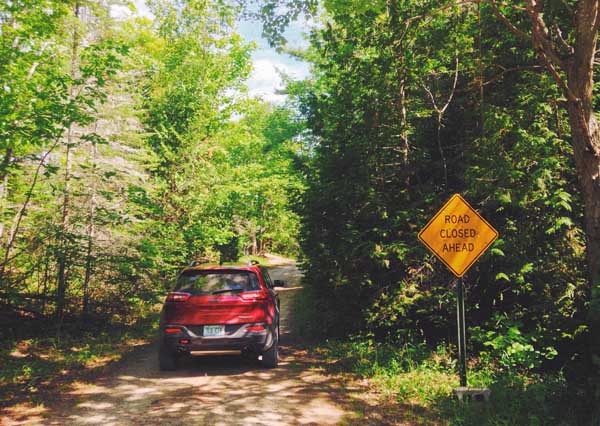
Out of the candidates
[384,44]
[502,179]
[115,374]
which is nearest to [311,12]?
[384,44]

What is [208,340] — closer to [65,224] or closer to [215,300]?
[215,300]

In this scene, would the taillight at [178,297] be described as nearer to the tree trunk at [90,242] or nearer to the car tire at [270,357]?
the car tire at [270,357]

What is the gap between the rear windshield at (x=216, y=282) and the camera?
7.55 m

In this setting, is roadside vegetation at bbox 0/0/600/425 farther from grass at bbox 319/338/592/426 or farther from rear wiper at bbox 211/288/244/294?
rear wiper at bbox 211/288/244/294

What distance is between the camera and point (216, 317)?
7305mm

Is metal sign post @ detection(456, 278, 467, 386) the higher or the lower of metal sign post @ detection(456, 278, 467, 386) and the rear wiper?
the lower

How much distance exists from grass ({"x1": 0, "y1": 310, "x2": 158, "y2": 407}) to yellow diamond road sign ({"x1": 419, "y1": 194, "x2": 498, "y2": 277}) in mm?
6396

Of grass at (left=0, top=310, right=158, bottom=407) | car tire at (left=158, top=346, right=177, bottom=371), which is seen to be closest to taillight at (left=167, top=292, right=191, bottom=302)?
car tire at (left=158, top=346, right=177, bottom=371)

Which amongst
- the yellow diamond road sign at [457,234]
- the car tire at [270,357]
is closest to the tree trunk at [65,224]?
the car tire at [270,357]

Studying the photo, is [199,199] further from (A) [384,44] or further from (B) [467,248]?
(B) [467,248]

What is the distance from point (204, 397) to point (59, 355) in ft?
15.5

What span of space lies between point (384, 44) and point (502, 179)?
321cm

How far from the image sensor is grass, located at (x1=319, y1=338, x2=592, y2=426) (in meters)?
5.20

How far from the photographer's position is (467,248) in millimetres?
6246
